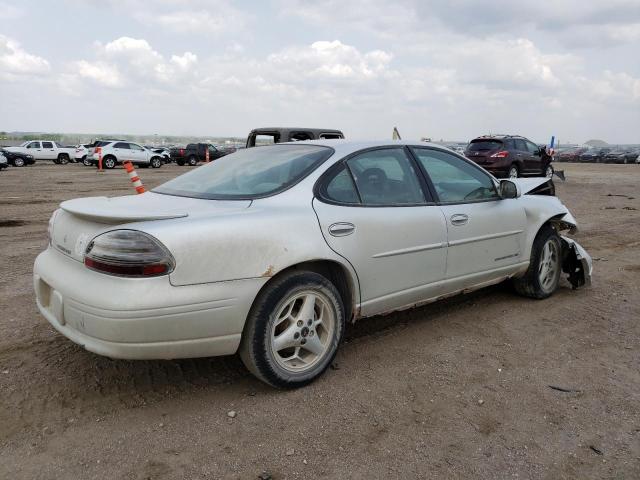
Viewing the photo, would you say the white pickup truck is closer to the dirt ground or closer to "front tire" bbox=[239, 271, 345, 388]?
the dirt ground

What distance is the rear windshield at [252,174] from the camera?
335 centimetres

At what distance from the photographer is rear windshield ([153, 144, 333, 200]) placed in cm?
335

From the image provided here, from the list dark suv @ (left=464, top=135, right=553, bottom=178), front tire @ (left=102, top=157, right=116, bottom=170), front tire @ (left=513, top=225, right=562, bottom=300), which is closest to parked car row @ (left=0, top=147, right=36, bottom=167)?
front tire @ (left=102, top=157, right=116, bottom=170)

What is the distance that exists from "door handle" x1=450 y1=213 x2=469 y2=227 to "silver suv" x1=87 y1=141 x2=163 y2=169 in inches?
1128

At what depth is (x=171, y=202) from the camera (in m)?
3.25

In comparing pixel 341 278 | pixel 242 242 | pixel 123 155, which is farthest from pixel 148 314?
pixel 123 155

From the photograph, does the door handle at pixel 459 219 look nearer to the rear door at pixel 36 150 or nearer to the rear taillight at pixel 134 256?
the rear taillight at pixel 134 256

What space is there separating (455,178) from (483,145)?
15929 mm

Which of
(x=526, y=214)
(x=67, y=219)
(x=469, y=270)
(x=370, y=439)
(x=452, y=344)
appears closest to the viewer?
(x=370, y=439)

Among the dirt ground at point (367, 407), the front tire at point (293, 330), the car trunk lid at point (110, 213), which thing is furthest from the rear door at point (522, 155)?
the car trunk lid at point (110, 213)

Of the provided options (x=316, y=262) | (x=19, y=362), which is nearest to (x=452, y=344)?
(x=316, y=262)

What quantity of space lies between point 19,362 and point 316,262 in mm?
1984

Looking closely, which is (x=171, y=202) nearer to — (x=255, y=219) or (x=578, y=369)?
(x=255, y=219)

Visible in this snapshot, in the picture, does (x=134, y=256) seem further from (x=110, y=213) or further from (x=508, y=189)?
(x=508, y=189)
